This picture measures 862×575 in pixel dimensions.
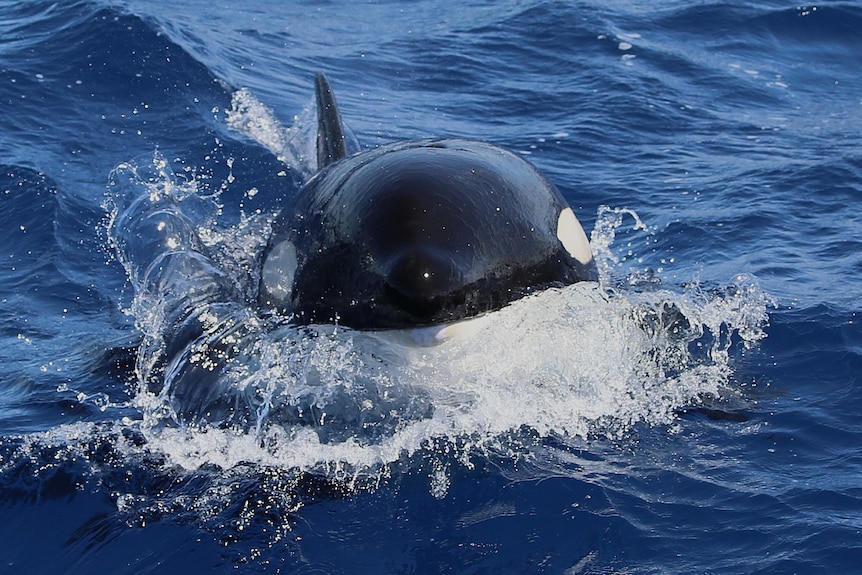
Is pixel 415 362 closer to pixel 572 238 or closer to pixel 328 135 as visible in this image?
pixel 572 238

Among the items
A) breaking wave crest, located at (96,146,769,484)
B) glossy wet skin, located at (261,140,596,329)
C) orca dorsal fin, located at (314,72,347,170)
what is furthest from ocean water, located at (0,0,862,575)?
orca dorsal fin, located at (314,72,347,170)

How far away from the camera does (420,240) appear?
5895 mm

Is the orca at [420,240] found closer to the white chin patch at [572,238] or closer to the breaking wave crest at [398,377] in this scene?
the white chin patch at [572,238]

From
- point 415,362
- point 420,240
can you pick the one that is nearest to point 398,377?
point 415,362

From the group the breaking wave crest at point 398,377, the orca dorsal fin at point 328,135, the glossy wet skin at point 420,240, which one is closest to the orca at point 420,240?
the glossy wet skin at point 420,240

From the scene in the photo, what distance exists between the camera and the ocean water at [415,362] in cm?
627

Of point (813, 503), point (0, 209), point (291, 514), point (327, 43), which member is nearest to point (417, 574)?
point (291, 514)

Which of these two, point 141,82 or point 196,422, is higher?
point 141,82

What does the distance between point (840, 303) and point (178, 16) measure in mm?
13160

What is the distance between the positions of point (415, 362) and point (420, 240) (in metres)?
0.88

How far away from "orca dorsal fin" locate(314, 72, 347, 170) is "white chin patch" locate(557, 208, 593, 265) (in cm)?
265

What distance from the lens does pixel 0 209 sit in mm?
12297

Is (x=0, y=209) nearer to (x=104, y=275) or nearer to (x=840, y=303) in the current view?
(x=104, y=275)

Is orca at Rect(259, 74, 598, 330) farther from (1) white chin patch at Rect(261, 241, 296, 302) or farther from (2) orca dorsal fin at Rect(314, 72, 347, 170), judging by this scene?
(2) orca dorsal fin at Rect(314, 72, 347, 170)
